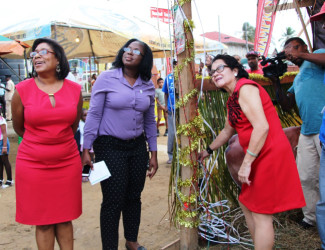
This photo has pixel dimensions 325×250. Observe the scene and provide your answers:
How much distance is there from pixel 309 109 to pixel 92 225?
266 centimetres

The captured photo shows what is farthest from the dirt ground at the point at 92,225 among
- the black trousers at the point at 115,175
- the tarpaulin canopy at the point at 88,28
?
the tarpaulin canopy at the point at 88,28

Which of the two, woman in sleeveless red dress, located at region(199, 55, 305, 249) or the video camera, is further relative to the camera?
the video camera

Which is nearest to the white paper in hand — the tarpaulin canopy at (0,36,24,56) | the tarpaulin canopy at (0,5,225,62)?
the tarpaulin canopy at (0,5,225,62)

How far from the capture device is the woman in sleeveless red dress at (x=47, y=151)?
235 cm

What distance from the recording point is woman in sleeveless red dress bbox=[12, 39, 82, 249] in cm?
235

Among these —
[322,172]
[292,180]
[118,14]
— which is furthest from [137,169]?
[118,14]

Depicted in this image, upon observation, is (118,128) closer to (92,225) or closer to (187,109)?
(187,109)

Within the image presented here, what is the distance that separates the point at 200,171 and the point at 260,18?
309 inches

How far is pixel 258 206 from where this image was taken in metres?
2.32

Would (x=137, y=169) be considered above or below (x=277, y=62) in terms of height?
below

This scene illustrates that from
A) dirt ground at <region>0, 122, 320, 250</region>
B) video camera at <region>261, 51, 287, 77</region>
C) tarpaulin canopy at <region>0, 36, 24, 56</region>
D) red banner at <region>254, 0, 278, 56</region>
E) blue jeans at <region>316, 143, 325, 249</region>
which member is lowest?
dirt ground at <region>0, 122, 320, 250</region>

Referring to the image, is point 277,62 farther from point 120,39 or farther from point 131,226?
point 120,39

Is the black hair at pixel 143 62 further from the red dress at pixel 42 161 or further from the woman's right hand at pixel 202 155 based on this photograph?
the woman's right hand at pixel 202 155

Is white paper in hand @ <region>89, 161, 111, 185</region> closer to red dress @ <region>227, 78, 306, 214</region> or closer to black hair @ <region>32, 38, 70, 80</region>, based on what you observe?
black hair @ <region>32, 38, 70, 80</region>
